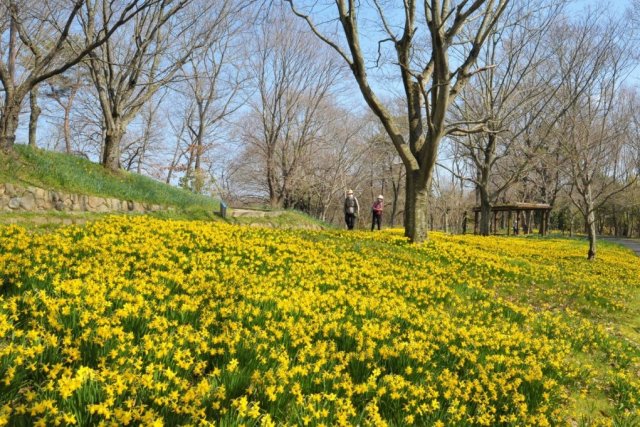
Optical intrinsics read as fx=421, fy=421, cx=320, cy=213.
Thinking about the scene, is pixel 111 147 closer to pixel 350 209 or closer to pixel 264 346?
pixel 350 209

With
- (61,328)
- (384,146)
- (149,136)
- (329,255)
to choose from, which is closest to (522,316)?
(329,255)

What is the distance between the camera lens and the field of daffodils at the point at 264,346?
2271 mm

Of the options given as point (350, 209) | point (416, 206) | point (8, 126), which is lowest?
point (416, 206)

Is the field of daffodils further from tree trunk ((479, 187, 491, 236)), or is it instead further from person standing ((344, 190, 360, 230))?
tree trunk ((479, 187, 491, 236))

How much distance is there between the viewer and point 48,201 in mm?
11344

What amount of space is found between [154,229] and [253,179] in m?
37.9

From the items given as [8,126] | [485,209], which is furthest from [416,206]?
[485,209]

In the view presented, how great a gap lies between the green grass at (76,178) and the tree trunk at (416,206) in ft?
25.2

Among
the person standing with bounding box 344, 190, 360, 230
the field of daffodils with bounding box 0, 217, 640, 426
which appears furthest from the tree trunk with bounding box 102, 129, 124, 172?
the field of daffodils with bounding box 0, 217, 640, 426

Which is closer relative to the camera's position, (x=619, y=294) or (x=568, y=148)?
(x=619, y=294)

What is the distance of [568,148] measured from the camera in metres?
15.8

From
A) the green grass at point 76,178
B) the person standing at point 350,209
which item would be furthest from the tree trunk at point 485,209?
the green grass at point 76,178

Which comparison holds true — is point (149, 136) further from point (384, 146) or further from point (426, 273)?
point (426, 273)

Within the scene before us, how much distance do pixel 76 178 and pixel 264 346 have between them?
12.3 metres
